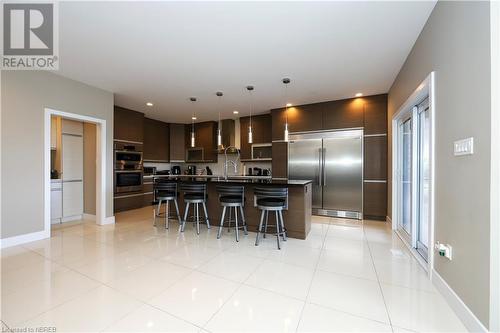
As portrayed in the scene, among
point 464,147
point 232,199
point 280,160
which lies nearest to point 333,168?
point 280,160

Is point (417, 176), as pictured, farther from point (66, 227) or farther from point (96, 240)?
point (66, 227)

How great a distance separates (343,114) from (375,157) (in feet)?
3.88

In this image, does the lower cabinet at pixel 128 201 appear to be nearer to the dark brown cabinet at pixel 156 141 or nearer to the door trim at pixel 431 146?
the dark brown cabinet at pixel 156 141

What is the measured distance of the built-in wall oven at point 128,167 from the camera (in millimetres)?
5219

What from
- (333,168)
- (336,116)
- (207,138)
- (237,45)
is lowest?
(333,168)

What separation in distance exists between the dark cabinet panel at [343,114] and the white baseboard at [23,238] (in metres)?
5.76

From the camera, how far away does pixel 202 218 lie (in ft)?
13.8

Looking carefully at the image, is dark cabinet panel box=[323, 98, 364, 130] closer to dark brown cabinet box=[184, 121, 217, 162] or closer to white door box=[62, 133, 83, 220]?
dark brown cabinet box=[184, 121, 217, 162]

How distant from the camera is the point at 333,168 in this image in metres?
4.82

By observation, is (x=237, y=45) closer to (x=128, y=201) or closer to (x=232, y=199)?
(x=232, y=199)

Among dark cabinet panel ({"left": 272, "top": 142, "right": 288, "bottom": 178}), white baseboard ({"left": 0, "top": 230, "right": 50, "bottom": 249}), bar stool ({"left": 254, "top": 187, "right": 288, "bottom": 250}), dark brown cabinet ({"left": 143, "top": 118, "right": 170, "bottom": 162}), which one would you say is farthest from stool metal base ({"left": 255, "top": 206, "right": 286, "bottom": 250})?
dark brown cabinet ({"left": 143, "top": 118, "right": 170, "bottom": 162})

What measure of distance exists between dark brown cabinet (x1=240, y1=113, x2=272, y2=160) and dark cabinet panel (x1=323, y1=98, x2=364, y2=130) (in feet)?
5.46

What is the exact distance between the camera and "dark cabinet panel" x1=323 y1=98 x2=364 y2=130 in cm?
466

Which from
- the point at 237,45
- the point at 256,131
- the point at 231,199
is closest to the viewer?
the point at 237,45
